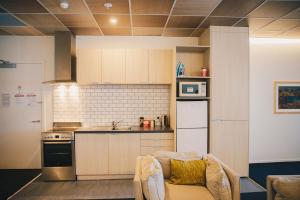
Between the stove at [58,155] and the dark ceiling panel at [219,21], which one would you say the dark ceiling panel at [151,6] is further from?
the stove at [58,155]

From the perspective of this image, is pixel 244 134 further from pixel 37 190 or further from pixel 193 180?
pixel 37 190

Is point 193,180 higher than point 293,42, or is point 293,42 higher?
point 293,42

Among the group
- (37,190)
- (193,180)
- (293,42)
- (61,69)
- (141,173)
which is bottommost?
(37,190)

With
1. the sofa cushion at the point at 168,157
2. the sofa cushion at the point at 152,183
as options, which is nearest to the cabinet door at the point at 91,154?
the sofa cushion at the point at 168,157

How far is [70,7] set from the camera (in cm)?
292

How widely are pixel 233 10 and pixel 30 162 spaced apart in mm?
4639

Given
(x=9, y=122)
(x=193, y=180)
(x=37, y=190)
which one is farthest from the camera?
(x=9, y=122)

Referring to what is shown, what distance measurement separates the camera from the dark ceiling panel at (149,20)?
3298mm

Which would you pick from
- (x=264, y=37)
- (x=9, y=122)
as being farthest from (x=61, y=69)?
(x=264, y=37)

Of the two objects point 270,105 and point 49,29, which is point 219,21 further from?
point 49,29

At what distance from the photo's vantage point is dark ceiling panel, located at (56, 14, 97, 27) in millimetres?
3252

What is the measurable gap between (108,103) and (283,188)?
3258 millimetres

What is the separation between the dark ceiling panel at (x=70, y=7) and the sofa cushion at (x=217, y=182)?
2678mm

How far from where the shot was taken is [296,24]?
359 centimetres
